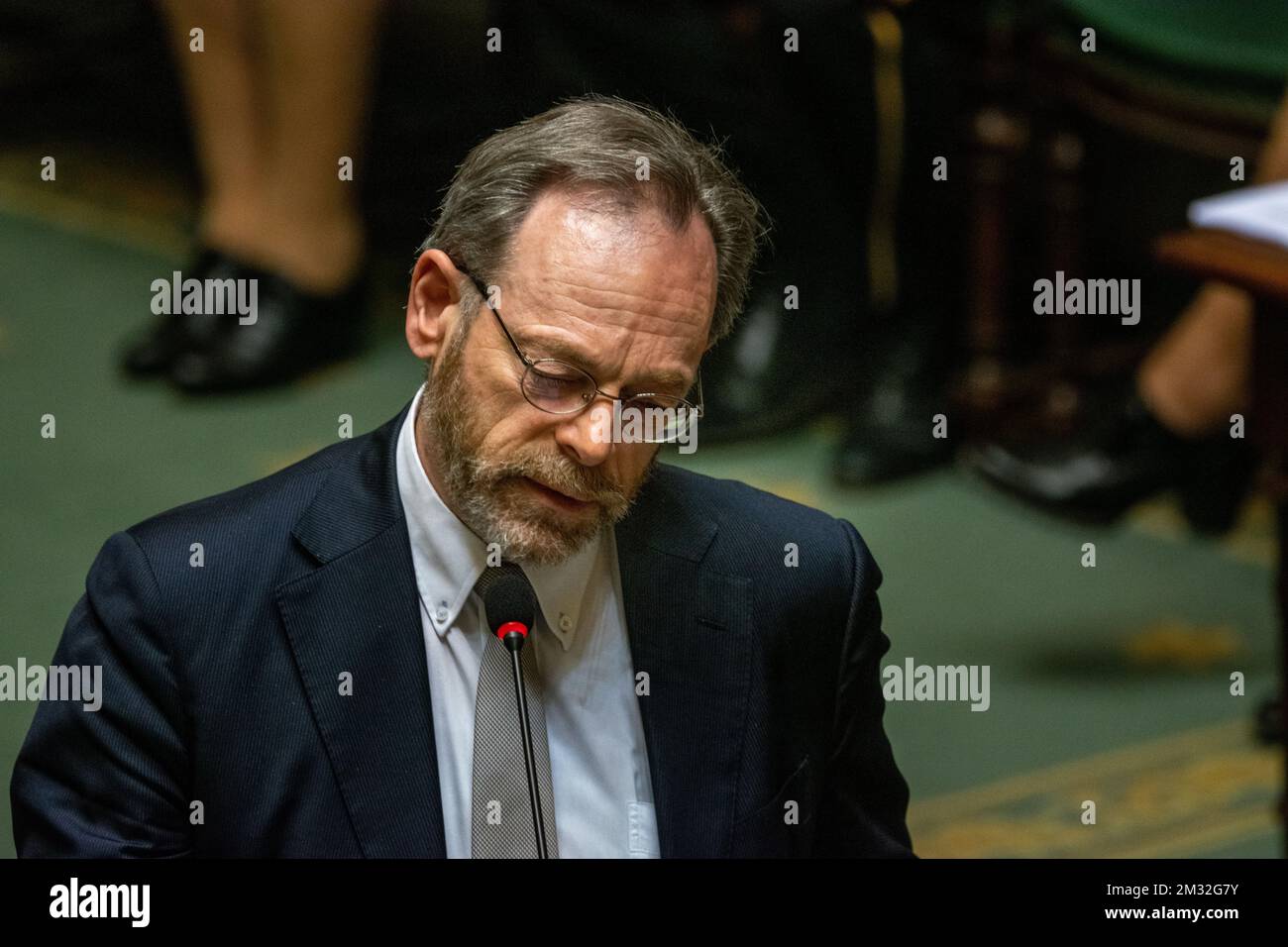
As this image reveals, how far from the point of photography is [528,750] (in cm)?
169

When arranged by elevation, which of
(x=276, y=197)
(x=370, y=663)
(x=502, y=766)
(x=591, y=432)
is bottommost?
(x=502, y=766)

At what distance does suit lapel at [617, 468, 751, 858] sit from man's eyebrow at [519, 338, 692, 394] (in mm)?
198

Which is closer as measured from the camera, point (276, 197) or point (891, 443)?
point (276, 197)

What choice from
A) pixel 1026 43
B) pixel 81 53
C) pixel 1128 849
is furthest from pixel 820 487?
pixel 81 53

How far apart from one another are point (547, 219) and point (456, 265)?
11 centimetres

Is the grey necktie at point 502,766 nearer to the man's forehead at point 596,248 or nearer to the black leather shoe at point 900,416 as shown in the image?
the man's forehead at point 596,248

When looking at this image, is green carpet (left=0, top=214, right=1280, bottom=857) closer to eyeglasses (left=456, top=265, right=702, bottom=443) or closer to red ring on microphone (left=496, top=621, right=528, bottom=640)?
eyeglasses (left=456, top=265, right=702, bottom=443)

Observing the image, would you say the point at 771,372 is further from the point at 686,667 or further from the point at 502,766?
the point at 502,766

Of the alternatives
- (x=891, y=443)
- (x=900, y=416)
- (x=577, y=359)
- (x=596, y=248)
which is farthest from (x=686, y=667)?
(x=900, y=416)

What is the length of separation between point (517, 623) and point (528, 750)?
12 centimetres

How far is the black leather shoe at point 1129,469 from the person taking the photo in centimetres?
329

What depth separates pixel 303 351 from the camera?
2.51 meters

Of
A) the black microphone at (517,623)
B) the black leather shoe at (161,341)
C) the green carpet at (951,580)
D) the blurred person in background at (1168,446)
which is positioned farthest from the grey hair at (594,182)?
the blurred person in background at (1168,446)

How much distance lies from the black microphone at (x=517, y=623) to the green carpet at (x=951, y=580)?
0.46 metres
